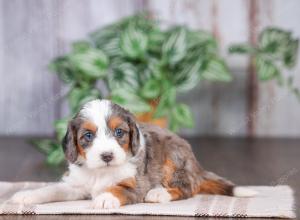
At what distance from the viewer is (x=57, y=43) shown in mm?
6230

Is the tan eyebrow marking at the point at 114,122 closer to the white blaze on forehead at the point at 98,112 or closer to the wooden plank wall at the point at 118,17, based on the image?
the white blaze on forehead at the point at 98,112

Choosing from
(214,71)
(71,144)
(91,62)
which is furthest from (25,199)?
(214,71)

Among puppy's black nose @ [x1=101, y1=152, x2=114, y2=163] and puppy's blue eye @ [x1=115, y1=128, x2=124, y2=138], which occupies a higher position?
puppy's blue eye @ [x1=115, y1=128, x2=124, y2=138]

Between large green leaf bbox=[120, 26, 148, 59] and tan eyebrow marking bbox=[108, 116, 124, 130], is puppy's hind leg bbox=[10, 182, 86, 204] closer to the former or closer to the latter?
tan eyebrow marking bbox=[108, 116, 124, 130]

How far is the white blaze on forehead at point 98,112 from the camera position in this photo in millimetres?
2992

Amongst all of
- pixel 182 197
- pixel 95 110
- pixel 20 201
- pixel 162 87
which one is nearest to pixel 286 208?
pixel 182 197

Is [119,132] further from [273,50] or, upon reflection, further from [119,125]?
[273,50]

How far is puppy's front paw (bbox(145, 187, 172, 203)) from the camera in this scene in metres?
3.12

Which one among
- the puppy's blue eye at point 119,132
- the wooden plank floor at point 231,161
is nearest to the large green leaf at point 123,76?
the wooden plank floor at point 231,161

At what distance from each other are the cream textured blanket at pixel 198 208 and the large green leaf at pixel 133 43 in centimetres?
169

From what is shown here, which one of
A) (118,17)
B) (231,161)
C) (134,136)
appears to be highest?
(118,17)

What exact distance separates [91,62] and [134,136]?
5.70 ft

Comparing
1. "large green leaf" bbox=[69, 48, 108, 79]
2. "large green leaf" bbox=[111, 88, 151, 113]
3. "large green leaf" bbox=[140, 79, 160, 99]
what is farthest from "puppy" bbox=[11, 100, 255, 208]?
"large green leaf" bbox=[69, 48, 108, 79]

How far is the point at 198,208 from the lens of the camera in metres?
3.00
